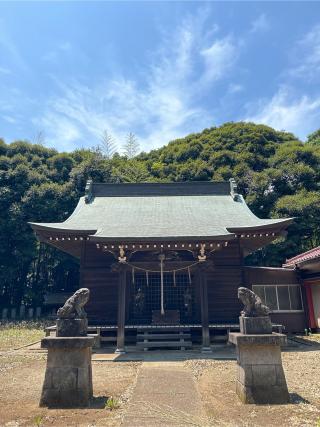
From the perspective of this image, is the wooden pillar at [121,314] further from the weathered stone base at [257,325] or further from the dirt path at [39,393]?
the weathered stone base at [257,325]

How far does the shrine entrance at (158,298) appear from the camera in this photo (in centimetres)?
1221

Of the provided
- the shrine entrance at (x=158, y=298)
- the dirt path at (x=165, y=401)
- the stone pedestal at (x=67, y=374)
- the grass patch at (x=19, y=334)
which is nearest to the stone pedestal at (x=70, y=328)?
the stone pedestal at (x=67, y=374)

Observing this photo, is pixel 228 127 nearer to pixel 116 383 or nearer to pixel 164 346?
pixel 164 346

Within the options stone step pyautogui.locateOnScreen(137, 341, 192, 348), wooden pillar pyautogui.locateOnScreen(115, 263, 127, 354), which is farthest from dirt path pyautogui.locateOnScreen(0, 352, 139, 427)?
stone step pyautogui.locateOnScreen(137, 341, 192, 348)

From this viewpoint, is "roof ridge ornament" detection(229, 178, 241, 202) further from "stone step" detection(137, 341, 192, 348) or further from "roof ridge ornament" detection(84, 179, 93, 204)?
"stone step" detection(137, 341, 192, 348)

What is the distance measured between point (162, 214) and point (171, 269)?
3.39 metres

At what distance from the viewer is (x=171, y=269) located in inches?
454

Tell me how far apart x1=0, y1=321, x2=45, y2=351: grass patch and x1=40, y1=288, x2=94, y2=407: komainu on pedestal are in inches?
274

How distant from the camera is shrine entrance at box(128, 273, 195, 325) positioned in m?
12.2

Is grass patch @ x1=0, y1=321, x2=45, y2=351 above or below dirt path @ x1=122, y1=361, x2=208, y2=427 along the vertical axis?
above

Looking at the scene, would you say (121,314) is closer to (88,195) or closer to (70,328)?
(70,328)

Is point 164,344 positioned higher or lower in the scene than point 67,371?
lower

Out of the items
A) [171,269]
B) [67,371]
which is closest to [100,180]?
[171,269]

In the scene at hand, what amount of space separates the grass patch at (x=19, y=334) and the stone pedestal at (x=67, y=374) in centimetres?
696
